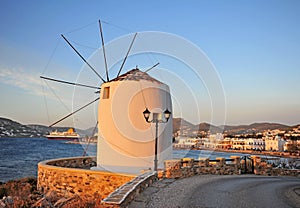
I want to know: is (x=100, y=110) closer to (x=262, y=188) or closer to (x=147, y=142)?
(x=147, y=142)

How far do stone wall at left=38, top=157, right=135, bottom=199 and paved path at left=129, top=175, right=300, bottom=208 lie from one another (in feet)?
7.21

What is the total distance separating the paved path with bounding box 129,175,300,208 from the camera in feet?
20.5

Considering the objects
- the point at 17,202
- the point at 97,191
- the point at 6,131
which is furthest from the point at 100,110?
the point at 6,131

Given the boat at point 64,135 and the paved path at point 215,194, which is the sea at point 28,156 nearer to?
the paved path at point 215,194

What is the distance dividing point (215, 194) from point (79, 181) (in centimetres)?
553

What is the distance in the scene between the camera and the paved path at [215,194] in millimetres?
6262

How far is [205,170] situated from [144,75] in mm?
5092

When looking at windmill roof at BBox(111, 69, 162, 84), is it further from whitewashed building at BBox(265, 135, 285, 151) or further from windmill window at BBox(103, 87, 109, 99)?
whitewashed building at BBox(265, 135, 285, 151)

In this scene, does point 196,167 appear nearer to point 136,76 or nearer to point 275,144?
point 136,76

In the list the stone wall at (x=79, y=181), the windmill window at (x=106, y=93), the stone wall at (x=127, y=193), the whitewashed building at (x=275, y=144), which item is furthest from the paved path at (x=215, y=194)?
the whitewashed building at (x=275, y=144)

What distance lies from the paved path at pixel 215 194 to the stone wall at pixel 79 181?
7.21 ft

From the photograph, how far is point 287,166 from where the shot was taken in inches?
519

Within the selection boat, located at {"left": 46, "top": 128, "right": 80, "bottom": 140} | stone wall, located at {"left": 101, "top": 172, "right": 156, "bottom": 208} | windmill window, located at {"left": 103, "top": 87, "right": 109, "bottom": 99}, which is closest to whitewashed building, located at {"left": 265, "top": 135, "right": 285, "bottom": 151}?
boat, located at {"left": 46, "top": 128, "right": 80, "bottom": 140}

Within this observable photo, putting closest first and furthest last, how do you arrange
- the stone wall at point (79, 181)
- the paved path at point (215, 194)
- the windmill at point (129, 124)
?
the paved path at point (215, 194) → the stone wall at point (79, 181) → the windmill at point (129, 124)
